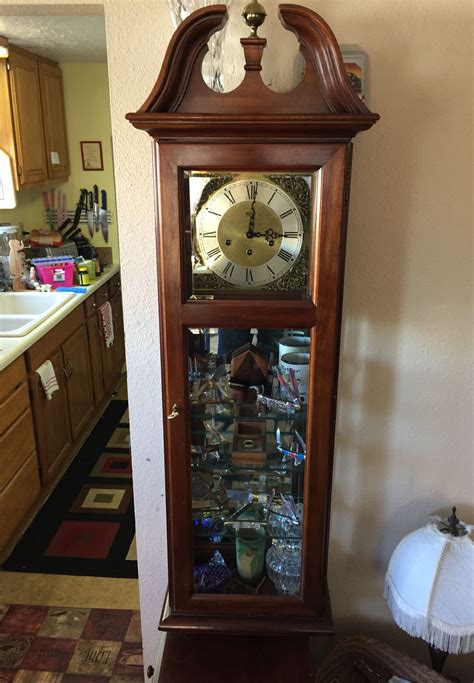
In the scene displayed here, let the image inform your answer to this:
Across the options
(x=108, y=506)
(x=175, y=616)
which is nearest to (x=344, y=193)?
(x=175, y=616)

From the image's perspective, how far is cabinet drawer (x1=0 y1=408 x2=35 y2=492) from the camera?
2.27m

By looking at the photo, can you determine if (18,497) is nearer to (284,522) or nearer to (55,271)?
(55,271)

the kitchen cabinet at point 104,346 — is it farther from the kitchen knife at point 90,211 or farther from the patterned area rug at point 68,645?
the patterned area rug at point 68,645

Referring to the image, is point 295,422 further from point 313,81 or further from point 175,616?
point 313,81

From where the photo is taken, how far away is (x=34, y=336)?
2.44 m

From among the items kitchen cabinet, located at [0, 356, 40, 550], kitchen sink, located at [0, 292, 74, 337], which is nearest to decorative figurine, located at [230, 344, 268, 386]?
kitchen cabinet, located at [0, 356, 40, 550]

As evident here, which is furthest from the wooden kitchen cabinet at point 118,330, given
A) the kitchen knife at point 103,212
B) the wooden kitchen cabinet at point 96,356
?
the kitchen knife at point 103,212

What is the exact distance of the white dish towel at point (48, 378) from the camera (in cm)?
257

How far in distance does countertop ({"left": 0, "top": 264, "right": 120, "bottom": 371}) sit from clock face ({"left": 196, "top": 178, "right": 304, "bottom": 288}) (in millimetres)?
1396

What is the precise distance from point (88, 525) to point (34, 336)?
93 cm

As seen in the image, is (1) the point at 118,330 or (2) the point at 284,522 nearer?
(2) the point at 284,522

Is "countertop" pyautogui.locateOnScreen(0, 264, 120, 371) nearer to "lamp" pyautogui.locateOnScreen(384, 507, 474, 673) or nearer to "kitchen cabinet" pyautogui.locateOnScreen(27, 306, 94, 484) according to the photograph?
"kitchen cabinet" pyautogui.locateOnScreen(27, 306, 94, 484)

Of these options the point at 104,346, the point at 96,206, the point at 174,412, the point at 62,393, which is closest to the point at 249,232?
the point at 174,412

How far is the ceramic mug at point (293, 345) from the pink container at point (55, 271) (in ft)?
7.58
